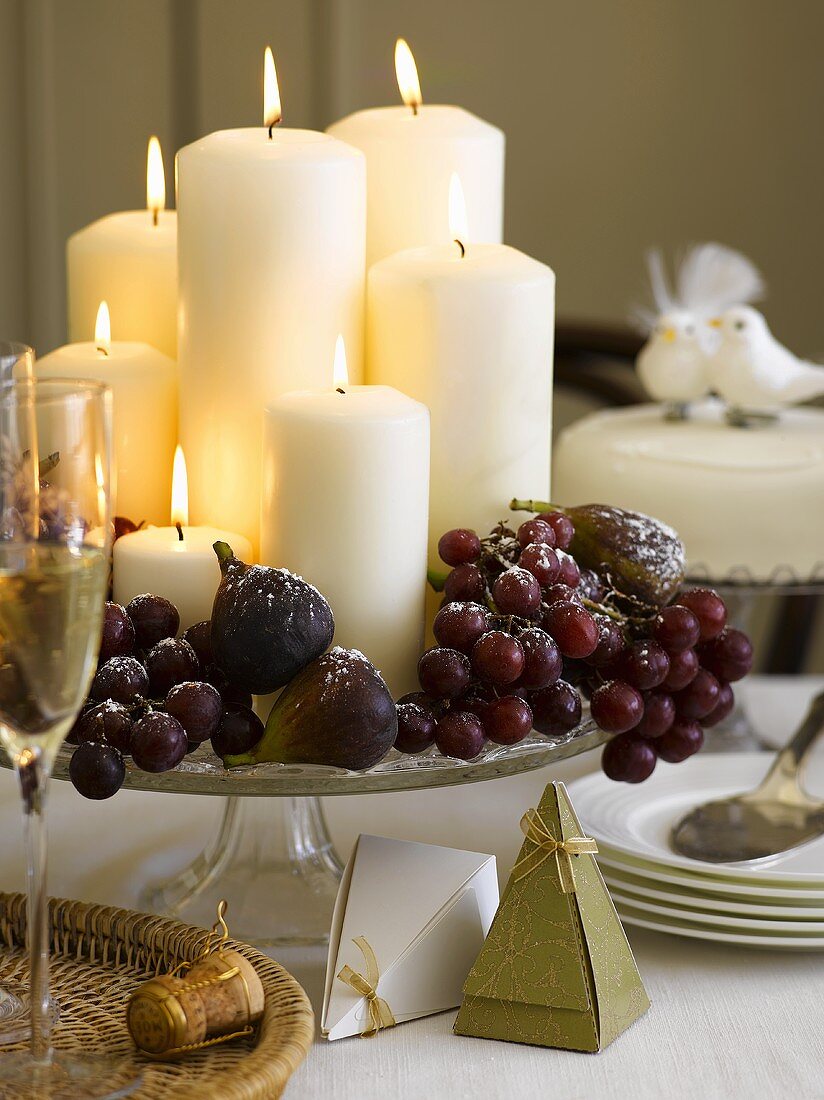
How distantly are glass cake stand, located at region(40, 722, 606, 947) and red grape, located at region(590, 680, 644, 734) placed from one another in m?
0.02

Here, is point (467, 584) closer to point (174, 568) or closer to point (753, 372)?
point (174, 568)

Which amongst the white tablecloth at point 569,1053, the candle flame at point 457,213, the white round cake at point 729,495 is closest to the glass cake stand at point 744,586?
the white round cake at point 729,495

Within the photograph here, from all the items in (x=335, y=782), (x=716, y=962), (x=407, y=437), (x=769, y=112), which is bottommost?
(x=716, y=962)

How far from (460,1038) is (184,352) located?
386 millimetres

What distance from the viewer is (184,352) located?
78 centimetres

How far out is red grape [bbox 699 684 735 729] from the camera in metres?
0.76

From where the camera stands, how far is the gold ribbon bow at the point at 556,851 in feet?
2.05

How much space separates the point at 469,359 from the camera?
0.76 m

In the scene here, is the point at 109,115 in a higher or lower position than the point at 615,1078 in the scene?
higher

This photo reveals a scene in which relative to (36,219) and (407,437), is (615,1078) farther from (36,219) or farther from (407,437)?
(36,219)

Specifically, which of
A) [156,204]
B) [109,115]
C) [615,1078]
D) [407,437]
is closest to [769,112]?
[109,115]

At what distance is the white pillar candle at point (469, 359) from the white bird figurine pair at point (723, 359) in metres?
0.46

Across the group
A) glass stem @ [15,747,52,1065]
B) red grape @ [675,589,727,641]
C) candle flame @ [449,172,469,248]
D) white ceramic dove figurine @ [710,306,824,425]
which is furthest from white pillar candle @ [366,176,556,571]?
white ceramic dove figurine @ [710,306,824,425]

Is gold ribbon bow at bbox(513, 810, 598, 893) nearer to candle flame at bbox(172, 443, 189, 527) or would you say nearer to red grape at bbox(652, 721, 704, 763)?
red grape at bbox(652, 721, 704, 763)
